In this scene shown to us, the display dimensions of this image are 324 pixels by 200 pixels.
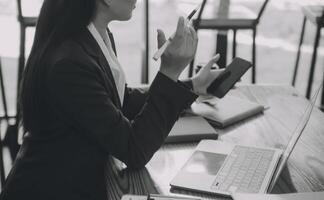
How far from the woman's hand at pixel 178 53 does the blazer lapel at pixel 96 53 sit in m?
0.12

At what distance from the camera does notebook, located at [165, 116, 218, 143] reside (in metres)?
1.21

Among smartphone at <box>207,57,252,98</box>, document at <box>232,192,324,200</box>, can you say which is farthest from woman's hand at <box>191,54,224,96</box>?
document at <box>232,192,324,200</box>

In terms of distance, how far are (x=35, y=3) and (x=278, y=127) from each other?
149 centimetres

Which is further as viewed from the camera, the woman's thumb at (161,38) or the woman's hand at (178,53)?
→ the woman's thumb at (161,38)

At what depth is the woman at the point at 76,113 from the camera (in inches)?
37.9

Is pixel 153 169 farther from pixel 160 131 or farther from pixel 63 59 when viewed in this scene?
pixel 63 59

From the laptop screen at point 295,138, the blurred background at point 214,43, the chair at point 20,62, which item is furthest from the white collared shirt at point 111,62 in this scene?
the blurred background at point 214,43

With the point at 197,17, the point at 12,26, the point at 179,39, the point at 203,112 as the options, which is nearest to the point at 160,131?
the point at 179,39

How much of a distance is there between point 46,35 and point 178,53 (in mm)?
299

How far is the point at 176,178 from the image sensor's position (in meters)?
0.98

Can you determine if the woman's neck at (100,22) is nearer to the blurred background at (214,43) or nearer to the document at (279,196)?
the document at (279,196)

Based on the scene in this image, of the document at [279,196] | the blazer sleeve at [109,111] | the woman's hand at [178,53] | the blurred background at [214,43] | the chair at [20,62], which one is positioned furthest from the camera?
the blurred background at [214,43]

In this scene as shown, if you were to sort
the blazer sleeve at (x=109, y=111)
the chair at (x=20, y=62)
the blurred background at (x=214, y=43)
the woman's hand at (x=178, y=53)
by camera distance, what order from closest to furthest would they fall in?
the blazer sleeve at (x=109, y=111)
the woman's hand at (x=178, y=53)
the chair at (x=20, y=62)
the blurred background at (x=214, y=43)

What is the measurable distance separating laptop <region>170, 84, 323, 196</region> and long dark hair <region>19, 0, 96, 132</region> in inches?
13.5
